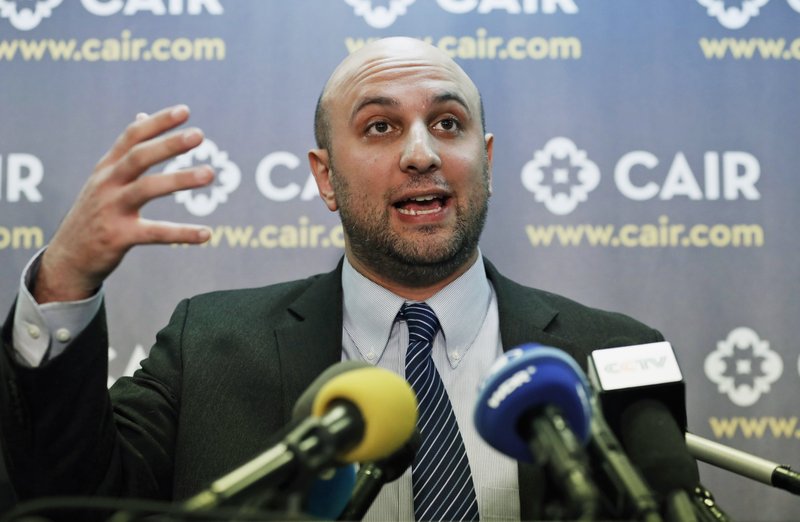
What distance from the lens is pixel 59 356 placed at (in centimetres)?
147

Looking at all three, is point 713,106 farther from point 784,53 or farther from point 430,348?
point 430,348

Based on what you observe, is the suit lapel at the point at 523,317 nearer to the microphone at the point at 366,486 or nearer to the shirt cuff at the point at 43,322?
the microphone at the point at 366,486

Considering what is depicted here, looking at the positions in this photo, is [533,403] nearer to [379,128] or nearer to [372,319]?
[372,319]

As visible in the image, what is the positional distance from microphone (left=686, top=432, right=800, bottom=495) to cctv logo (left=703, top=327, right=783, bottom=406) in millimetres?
1161

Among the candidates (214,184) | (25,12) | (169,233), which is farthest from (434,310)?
(25,12)

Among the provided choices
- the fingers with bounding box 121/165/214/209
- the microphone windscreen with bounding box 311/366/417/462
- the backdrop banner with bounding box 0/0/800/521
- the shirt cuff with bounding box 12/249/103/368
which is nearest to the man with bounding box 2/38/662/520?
the shirt cuff with bounding box 12/249/103/368

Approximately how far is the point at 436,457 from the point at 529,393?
3.23 feet

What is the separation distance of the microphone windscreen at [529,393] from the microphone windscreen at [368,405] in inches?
4.3

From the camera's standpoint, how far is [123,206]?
139 cm

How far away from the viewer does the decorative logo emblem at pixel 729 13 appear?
273cm

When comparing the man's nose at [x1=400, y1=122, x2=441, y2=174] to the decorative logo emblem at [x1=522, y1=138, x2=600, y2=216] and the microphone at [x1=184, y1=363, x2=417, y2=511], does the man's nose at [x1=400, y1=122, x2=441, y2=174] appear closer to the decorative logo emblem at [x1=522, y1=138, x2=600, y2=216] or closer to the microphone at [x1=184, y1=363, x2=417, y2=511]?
the decorative logo emblem at [x1=522, y1=138, x2=600, y2=216]

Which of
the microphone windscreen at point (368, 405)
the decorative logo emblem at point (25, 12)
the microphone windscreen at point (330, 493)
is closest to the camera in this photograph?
the microphone windscreen at point (368, 405)

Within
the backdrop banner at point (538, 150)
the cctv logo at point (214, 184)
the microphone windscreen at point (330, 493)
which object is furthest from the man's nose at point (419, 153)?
the microphone windscreen at point (330, 493)

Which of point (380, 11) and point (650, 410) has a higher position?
point (380, 11)
